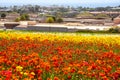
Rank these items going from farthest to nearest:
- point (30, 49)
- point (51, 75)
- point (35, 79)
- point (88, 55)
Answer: point (30, 49) < point (88, 55) < point (51, 75) < point (35, 79)

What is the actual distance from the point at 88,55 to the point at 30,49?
1.47 m

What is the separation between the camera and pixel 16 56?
7488 millimetres

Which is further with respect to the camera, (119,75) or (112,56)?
(112,56)

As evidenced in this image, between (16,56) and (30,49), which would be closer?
(16,56)

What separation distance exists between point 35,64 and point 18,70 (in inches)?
29.1

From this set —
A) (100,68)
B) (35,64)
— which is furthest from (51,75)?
(100,68)

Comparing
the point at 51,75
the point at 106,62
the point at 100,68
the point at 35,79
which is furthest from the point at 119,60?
the point at 35,79

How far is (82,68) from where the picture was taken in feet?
21.4

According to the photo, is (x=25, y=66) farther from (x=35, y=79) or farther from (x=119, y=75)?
(x=119, y=75)

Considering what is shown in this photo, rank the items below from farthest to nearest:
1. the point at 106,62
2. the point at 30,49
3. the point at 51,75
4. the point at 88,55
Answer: the point at 30,49 → the point at 88,55 → the point at 106,62 → the point at 51,75

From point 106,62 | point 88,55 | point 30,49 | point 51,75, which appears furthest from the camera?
point 30,49

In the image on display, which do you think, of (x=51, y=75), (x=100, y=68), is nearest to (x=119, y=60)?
(x=100, y=68)

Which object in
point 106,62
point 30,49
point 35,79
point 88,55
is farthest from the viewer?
point 30,49

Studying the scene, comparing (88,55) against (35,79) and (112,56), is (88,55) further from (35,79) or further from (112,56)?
(35,79)
